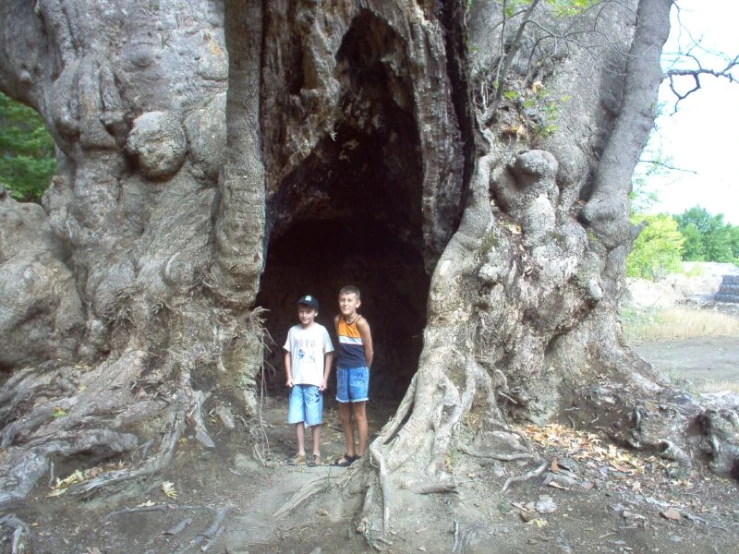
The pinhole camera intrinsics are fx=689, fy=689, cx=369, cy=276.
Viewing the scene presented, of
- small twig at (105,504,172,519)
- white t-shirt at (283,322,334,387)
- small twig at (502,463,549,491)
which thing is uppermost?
white t-shirt at (283,322,334,387)

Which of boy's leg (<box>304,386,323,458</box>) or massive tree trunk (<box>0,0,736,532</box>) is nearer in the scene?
massive tree trunk (<box>0,0,736,532</box>)

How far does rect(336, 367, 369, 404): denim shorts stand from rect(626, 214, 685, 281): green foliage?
17.6m

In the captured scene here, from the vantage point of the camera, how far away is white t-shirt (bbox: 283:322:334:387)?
5176 millimetres

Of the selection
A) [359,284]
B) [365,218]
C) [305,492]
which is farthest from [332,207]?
[305,492]

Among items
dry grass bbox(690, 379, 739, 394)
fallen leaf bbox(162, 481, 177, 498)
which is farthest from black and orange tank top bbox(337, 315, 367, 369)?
dry grass bbox(690, 379, 739, 394)

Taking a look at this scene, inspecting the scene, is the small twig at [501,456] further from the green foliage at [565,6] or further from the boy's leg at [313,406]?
the green foliage at [565,6]

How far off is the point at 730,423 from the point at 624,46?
4201mm

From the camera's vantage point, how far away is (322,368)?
527cm

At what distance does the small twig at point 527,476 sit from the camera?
4.19 metres

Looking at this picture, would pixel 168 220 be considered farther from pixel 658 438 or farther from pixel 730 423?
pixel 730 423

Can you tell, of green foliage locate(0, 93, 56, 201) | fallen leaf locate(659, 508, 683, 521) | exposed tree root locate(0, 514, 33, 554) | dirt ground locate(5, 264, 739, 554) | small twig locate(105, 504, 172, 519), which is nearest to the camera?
exposed tree root locate(0, 514, 33, 554)

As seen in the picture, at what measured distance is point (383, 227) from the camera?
691cm

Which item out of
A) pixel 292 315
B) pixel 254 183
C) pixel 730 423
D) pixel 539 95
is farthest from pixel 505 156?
pixel 292 315

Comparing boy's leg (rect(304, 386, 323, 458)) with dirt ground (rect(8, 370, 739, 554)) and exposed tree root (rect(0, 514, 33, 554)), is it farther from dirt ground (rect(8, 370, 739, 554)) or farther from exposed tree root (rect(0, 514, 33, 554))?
exposed tree root (rect(0, 514, 33, 554))
